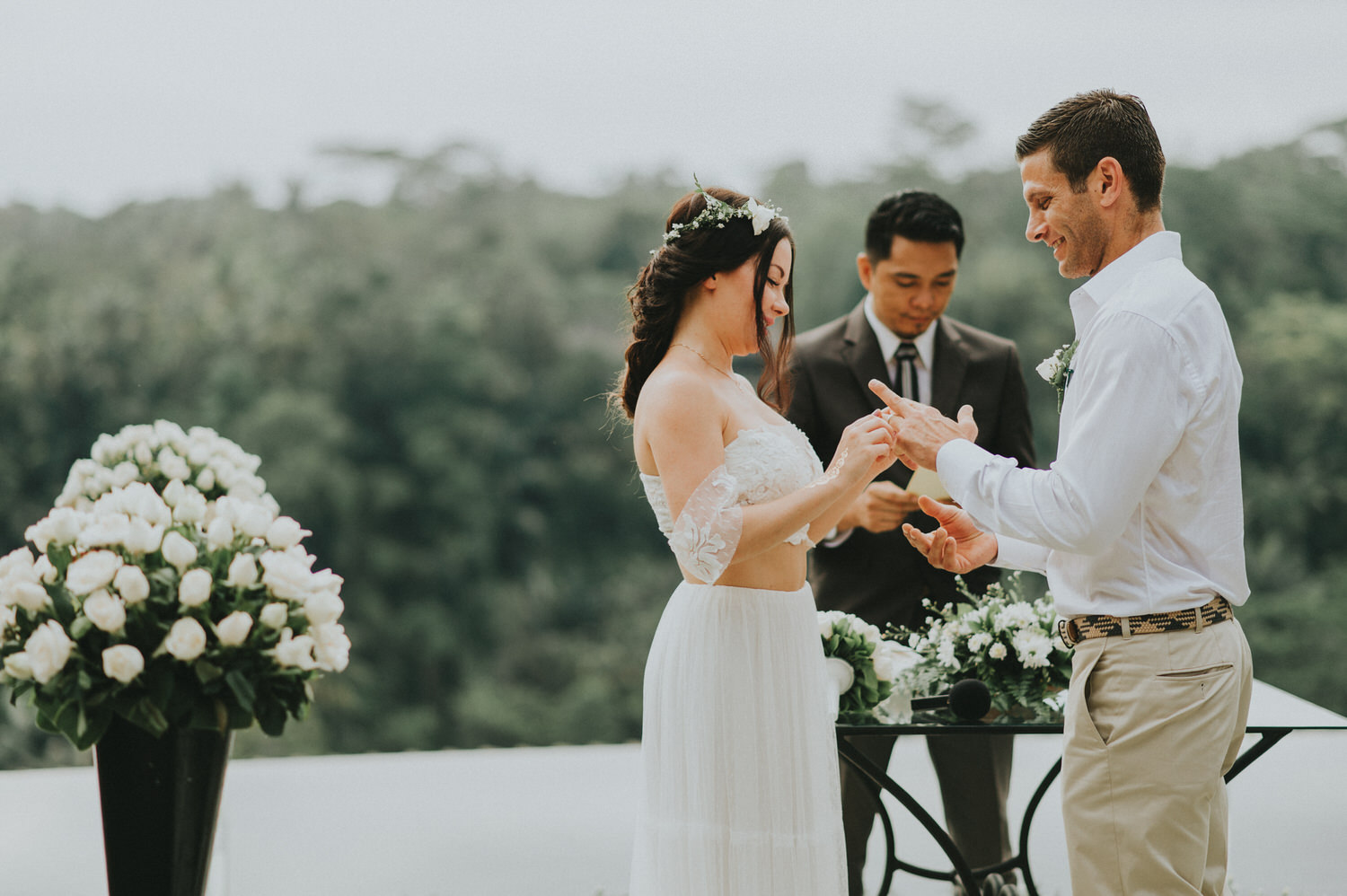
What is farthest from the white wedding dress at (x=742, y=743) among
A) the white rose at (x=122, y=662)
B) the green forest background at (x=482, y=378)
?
the green forest background at (x=482, y=378)

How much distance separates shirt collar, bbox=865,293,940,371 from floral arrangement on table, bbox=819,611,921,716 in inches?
39.8

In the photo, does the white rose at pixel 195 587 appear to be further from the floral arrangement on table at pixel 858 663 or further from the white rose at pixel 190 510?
the floral arrangement on table at pixel 858 663

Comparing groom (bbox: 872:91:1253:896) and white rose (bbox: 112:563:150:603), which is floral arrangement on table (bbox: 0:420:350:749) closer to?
white rose (bbox: 112:563:150:603)

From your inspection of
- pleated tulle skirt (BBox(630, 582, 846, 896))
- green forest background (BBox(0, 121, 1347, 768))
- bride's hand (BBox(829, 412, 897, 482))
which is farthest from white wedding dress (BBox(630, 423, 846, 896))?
green forest background (BBox(0, 121, 1347, 768))

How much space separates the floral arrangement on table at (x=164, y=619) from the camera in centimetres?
171

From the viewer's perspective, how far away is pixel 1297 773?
5.28 metres

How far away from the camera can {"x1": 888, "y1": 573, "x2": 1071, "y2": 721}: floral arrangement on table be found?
Result: 2.62m

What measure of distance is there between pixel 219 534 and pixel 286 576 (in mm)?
142

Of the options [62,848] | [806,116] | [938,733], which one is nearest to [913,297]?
[938,733]

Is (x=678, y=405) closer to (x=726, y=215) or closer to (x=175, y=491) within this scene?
(x=726, y=215)

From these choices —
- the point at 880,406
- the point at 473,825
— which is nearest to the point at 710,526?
the point at 880,406

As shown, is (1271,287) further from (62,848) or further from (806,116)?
(62,848)

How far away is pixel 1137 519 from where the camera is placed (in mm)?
1838

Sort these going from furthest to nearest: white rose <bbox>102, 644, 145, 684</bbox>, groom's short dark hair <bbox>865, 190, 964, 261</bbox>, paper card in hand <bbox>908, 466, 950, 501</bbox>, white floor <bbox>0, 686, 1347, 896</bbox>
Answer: white floor <bbox>0, 686, 1347, 896</bbox>, groom's short dark hair <bbox>865, 190, 964, 261</bbox>, paper card in hand <bbox>908, 466, 950, 501</bbox>, white rose <bbox>102, 644, 145, 684</bbox>
